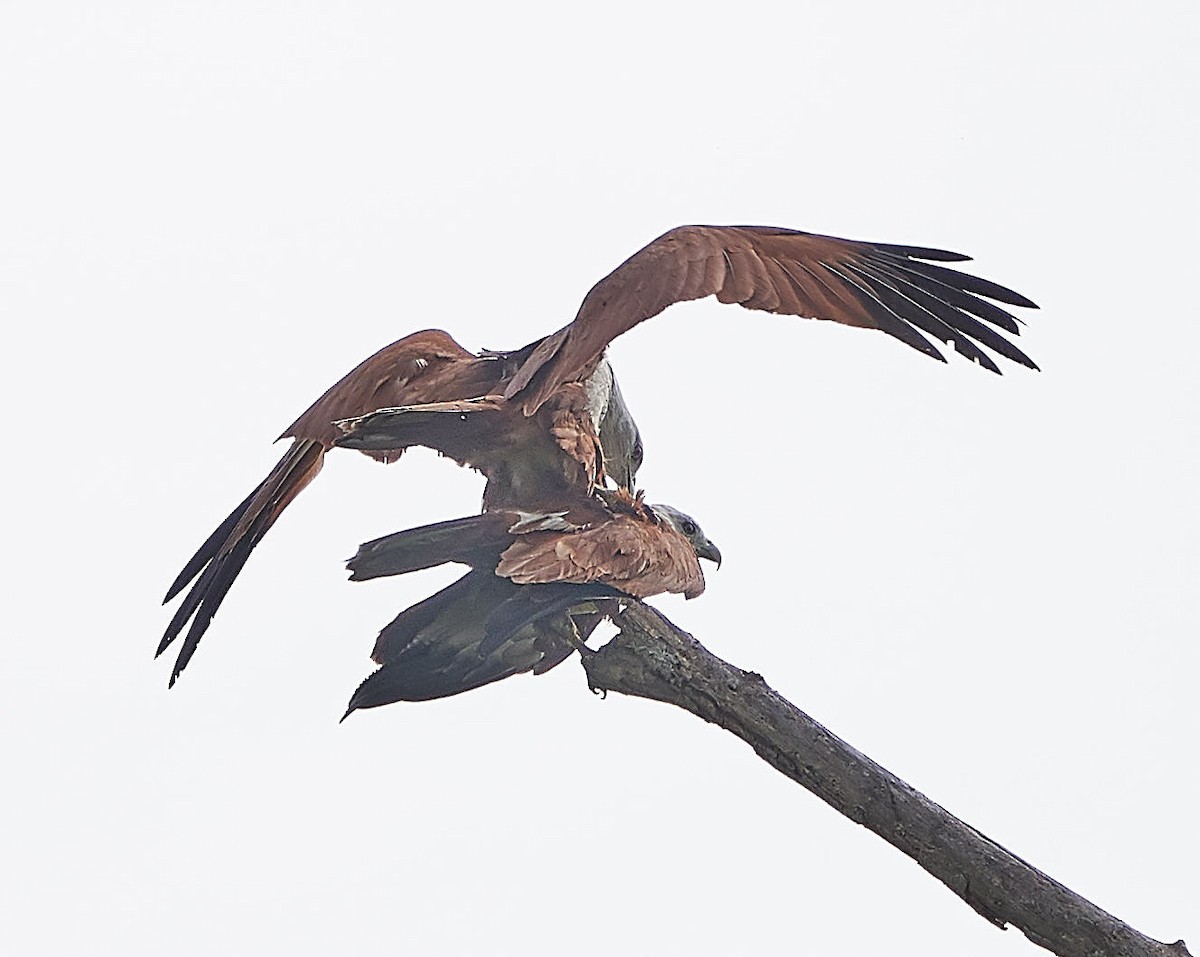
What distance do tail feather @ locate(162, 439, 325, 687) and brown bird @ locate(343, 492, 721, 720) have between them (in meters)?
0.49

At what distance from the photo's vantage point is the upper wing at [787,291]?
8.06ft

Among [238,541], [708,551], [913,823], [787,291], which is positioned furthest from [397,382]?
[913,823]

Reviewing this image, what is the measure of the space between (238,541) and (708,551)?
0.95m

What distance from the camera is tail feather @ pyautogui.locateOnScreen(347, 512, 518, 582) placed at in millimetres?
2549

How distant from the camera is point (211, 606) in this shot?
308 centimetres

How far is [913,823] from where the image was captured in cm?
250

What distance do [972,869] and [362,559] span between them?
111cm

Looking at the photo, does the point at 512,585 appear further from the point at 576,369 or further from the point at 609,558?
the point at 576,369

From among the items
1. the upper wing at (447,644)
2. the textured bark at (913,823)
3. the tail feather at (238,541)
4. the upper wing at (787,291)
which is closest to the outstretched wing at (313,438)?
the tail feather at (238,541)

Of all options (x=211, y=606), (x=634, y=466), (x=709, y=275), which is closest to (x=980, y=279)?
(x=709, y=275)

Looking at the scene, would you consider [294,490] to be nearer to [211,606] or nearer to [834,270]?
[211,606]

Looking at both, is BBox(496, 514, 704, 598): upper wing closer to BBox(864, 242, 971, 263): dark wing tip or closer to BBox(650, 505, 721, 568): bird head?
BBox(650, 505, 721, 568): bird head

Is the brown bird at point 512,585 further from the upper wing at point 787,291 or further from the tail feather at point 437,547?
the upper wing at point 787,291

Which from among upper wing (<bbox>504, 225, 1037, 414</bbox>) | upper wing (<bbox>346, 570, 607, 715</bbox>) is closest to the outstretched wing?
upper wing (<bbox>504, 225, 1037, 414</bbox>)
